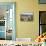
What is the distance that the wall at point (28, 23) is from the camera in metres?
4.41

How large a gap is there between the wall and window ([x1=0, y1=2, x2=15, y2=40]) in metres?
0.17

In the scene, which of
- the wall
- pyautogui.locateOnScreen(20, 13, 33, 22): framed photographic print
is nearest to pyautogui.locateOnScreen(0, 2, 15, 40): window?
the wall

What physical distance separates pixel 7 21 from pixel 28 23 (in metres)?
0.68

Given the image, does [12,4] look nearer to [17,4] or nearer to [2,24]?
[17,4]

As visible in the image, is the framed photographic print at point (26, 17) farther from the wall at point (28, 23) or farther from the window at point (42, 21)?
the window at point (42, 21)

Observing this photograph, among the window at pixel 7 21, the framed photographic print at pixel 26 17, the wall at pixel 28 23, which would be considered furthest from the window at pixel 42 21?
the window at pixel 7 21

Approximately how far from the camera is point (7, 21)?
459cm

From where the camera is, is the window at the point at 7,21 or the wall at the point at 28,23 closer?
the wall at the point at 28,23

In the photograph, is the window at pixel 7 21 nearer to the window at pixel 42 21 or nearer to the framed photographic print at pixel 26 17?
the framed photographic print at pixel 26 17

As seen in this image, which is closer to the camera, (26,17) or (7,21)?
(26,17)

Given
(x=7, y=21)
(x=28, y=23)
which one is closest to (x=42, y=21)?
(x=28, y=23)

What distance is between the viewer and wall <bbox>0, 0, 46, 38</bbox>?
441cm

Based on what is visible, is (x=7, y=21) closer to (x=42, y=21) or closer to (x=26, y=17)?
(x=26, y=17)

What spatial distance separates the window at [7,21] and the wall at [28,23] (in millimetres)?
166
